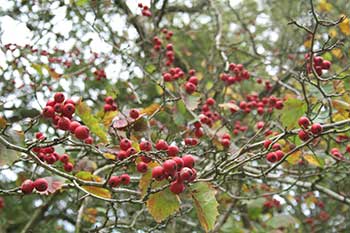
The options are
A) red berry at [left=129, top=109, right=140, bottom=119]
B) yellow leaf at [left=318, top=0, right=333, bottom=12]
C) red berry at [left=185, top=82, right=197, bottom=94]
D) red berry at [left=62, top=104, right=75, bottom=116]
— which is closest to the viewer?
red berry at [left=62, top=104, right=75, bottom=116]

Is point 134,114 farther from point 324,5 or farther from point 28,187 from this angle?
point 324,5

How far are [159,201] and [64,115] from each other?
59 cm

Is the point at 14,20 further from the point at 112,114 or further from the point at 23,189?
the point at 23,189

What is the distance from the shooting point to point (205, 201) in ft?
6.93

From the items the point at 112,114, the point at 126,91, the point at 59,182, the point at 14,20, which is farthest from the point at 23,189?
the point at 126,91

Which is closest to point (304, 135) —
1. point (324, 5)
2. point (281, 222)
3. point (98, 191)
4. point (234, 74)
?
point (98, 191)

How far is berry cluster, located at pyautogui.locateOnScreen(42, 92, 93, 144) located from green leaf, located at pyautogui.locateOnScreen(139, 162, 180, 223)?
346 mm

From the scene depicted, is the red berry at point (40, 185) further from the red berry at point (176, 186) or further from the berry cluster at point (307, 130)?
the berry cluster at point (307, 130)

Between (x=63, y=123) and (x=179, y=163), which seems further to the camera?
(x=63, y=123)

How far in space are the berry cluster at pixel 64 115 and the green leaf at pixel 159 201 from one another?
35 centimetres

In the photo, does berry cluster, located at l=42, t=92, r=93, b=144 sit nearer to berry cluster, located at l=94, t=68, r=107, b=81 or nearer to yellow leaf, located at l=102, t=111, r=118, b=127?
yellow leaf, located at l=102, t=111, r=118, b=127

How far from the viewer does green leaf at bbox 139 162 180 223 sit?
2145 millimetres

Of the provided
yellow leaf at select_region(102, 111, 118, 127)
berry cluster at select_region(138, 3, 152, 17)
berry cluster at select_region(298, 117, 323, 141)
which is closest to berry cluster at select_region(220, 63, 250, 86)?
berry cluster at select_region(138, 3, 152, 17)

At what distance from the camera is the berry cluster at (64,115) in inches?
84.7
